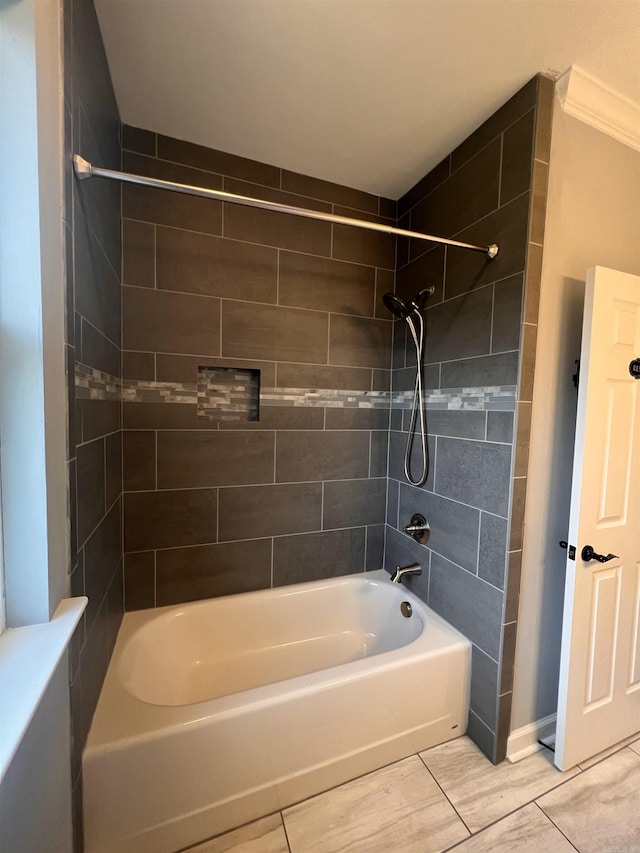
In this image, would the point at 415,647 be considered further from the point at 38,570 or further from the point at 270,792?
the point at 38,570

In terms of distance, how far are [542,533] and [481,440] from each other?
438mm

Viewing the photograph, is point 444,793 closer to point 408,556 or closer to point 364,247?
point 408,556

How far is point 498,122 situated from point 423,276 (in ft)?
2.09

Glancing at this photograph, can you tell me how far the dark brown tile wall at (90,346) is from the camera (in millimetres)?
905

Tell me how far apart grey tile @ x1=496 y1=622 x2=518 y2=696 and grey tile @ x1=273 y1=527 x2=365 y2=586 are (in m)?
0.89

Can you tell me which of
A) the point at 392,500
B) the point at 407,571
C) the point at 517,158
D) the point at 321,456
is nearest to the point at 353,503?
the point at 392,500

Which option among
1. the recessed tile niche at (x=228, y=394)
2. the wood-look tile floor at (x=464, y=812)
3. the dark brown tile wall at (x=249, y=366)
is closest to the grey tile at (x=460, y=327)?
the dark brown tile wall at (x=249, y=366)

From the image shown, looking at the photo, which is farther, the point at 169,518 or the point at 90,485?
the point at 169,518

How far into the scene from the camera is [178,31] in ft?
3.72

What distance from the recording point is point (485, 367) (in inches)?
56.4

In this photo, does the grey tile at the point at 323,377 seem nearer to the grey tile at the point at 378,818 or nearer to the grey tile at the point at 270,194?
the grey tile at the point at 270,194

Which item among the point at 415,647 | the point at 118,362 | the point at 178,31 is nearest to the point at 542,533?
the point at 415,647

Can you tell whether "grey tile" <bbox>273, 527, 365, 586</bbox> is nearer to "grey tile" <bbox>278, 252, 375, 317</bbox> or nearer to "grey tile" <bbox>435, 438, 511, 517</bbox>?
"grey tile" <bbox>435, 438, 511, 517</bbox>

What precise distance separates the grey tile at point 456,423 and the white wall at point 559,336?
0.67ft
